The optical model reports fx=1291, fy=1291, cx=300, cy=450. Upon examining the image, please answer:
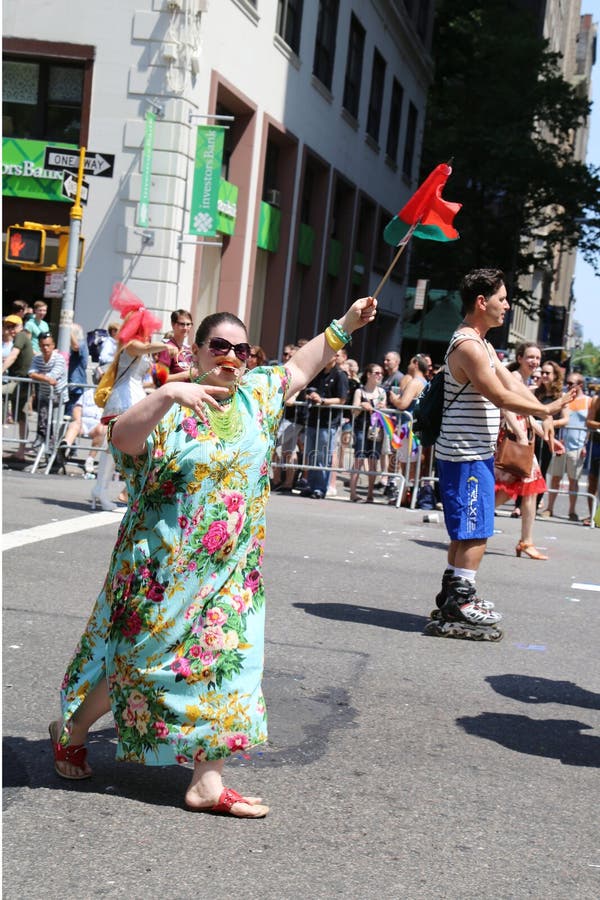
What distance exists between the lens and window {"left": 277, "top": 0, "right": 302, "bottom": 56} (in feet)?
85.1

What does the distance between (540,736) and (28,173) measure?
57.8ft

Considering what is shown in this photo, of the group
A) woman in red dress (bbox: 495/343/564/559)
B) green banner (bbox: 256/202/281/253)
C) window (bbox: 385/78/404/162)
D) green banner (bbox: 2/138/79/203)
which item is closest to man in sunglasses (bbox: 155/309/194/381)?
woman in red dress (bbox: 495/343/564/559)

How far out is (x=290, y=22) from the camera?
26.7 meters

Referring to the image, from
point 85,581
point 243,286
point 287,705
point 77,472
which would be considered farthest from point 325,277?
point 287,705

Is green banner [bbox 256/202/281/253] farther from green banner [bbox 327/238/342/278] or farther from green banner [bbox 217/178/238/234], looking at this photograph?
green banner [bbox 327/238/342/278]

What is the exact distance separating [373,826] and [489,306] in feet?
12.3

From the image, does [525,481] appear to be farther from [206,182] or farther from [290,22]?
[290,22]

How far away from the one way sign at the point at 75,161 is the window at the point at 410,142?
85.9 feet

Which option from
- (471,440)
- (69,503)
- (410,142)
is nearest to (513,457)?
(471,440)

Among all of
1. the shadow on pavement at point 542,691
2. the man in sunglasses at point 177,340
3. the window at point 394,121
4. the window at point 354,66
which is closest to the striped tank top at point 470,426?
the shadow on pavement at point 542,691

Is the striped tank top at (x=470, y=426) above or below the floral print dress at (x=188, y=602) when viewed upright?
above

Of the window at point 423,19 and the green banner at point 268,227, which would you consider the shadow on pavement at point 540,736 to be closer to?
the green banner at point 268,227

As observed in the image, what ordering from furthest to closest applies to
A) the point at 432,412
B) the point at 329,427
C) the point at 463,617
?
the point at 329,427 → the point at 432,412 → the point at 463,617

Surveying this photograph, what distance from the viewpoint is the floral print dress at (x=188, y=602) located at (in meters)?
3.99
